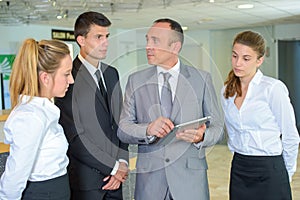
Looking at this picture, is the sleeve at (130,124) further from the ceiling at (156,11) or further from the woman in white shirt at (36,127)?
the ceiling at (156,11)

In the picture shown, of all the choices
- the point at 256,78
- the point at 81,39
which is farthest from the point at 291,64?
the point at 81,39

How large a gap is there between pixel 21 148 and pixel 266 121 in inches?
50.1

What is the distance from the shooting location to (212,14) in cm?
614

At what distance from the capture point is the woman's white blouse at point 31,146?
4.50 feet

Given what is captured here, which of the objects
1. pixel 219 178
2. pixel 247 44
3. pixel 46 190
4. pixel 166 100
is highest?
pixel 247 44

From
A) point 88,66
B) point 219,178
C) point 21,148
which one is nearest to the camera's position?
point 21,148

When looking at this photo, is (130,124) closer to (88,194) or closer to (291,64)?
(88,194)

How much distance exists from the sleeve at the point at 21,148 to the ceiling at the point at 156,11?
3309mm

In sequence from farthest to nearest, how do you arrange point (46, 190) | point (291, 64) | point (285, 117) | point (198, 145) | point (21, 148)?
point (291, 64)
point (285, 117)
point (198, 145)
point (46, 190)
point (21, 148)

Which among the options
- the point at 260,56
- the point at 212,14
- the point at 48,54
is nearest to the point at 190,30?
the point at 212,14

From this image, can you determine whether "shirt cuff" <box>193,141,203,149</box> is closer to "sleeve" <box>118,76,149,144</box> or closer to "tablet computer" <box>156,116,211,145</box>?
Result: "tablet computer" <box>156,116,211,145</box>

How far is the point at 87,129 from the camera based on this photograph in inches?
69.3

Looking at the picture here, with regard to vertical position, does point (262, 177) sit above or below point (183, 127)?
below

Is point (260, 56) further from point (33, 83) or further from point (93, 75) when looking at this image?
point (33, 83)
